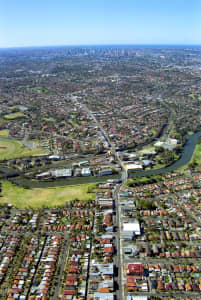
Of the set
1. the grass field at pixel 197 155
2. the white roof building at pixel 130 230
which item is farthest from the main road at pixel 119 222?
the grass field at pixel 197 155

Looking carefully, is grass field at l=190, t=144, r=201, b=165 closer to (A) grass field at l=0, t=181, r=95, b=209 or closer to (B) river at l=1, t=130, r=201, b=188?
(B) river at l=1, t=130, r=201, b=188

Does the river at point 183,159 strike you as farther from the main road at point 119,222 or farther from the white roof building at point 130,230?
the white roof building at point 130,230

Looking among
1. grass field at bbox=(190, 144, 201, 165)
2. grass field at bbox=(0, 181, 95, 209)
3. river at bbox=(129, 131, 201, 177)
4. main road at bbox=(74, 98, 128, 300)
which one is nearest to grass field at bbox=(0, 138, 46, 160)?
grass field at bbox=(0, 181, 95, 209)

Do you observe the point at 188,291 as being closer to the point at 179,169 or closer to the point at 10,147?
the point at 179,169

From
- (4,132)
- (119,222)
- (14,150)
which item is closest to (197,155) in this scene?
(119,222)

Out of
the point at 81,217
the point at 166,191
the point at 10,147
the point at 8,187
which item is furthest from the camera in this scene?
the point at 10,147

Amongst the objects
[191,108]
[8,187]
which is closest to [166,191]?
[8,187]

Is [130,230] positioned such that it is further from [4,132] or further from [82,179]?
[4,132]
